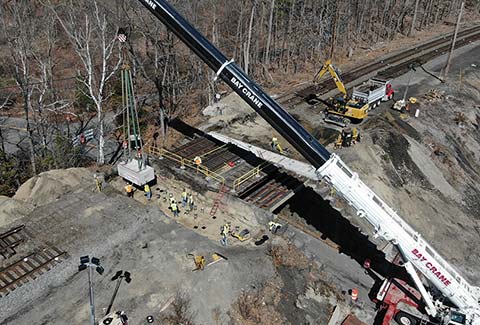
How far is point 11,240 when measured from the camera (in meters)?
21.8

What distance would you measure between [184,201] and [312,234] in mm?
9073

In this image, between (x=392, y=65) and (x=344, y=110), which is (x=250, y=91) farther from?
(x=392, y=65)

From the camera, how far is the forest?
3303 centimetres

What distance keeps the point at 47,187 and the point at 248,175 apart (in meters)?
13.7

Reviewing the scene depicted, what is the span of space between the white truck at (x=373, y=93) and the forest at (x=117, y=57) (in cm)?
1184

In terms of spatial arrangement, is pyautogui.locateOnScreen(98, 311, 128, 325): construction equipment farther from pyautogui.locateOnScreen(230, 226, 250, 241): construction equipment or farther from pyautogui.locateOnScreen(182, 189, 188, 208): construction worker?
pyautogui.locateOnScreen(182, 189, 188, 208): construction worker

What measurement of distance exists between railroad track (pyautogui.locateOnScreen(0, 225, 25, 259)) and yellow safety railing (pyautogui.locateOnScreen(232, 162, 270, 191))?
13082 millimetres

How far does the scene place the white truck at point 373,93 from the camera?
39.9 m

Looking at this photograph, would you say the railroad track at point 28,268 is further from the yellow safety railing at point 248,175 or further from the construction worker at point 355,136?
the construction worker at point 355,136

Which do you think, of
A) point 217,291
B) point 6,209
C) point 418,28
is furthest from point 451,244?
point 418,28

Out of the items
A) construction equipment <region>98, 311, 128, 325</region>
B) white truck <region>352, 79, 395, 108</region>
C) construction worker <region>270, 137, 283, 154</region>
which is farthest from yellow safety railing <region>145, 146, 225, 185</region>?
white truck <region>352, 79, 395, 108</region>

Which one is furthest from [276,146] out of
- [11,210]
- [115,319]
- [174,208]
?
[115,319]

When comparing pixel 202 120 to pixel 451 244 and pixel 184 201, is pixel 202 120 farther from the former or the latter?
pixel 451 244

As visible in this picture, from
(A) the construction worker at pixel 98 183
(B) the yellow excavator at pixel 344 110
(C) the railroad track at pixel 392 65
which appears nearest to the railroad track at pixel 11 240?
(A) the construction worker at pixel 98 183
